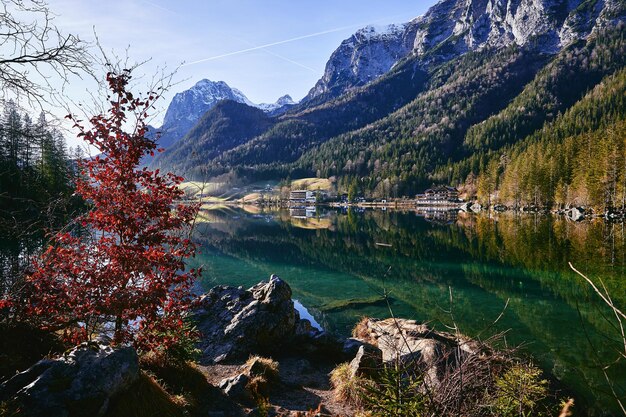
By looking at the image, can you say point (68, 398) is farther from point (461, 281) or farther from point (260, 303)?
point (461, 281)

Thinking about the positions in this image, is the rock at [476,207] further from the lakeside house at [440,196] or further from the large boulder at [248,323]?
the large boulder at [248,323]

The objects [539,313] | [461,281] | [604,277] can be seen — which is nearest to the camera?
[539,313]

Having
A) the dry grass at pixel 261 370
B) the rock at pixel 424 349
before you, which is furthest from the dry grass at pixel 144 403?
the rock at pixel 424 349

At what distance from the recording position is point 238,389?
10203 millimetres

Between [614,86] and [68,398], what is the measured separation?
846 ft

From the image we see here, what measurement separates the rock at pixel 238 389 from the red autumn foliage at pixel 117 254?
2.70 metres

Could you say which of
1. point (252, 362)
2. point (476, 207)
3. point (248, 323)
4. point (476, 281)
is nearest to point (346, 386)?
point (252, 362)

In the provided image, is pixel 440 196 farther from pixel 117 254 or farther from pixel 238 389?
pixel 117 254

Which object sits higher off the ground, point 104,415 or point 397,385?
point 397,385

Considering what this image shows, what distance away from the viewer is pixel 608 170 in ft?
265

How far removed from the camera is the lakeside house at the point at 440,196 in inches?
7141

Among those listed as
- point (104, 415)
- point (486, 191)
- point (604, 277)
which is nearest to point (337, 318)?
point (104, 415)

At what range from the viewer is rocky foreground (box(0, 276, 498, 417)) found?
5.83 m

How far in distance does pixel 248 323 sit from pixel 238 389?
5.13m
